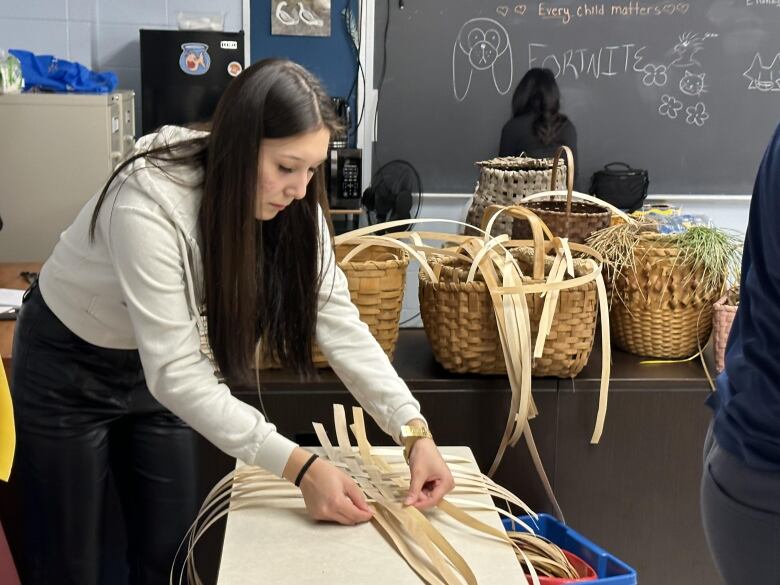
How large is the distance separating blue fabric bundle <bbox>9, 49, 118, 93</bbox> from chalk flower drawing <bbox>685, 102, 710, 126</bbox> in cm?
267

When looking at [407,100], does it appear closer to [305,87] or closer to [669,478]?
[669,478]

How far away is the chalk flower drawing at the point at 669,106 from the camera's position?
4.56 m

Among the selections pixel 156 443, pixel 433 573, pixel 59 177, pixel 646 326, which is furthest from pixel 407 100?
pixel 433 573

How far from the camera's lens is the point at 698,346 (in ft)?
7.24

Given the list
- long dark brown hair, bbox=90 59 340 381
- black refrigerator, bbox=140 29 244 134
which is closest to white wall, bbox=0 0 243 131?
black refrigerator, bbox=140 29 244 134

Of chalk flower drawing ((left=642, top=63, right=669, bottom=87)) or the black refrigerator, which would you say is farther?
chalk flower drawing ((left=642, top=63, right=669, bottom=87))

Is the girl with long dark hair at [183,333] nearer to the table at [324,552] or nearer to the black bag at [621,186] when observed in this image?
the table at [324,552]

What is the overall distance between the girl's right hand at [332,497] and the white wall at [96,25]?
359 cm

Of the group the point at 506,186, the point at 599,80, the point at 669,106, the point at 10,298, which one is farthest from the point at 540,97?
the point at 10,298

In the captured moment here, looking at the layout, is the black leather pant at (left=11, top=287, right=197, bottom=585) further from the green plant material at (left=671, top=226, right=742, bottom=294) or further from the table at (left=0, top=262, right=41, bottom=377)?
→ the green plant material at (left=671, top=226, right=742, bottom=294)

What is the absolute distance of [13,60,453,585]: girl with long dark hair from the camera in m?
1.42

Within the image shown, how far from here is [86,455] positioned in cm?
167

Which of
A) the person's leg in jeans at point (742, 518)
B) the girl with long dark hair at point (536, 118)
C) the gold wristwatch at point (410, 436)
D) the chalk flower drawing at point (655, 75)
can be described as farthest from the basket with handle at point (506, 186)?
the chalk flower drawing at point (655, 75)

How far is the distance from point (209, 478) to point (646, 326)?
1.03 m
